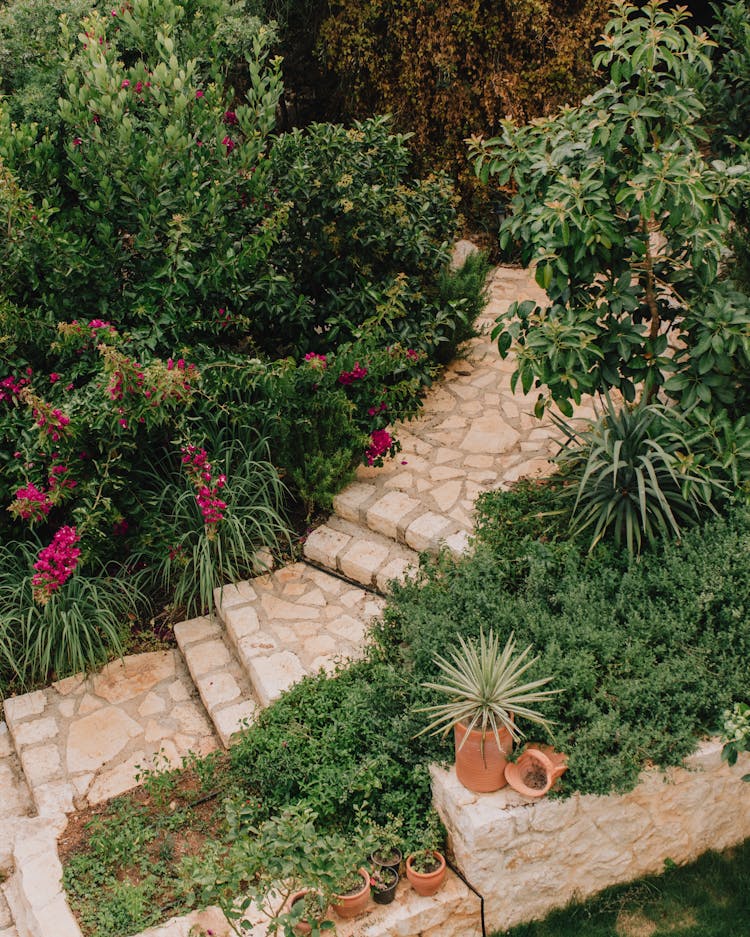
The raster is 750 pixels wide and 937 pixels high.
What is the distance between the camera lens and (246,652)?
20.0 ft

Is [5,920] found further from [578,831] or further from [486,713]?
[578,831]

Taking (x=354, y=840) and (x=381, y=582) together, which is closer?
(x=354, y=840)

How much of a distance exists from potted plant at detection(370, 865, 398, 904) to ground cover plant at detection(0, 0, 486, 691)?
95.7 inches

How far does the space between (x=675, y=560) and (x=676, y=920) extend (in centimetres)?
177

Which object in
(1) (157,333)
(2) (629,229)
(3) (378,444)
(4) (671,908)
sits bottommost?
(4) (671,908)

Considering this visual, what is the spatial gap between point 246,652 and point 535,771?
220 cm

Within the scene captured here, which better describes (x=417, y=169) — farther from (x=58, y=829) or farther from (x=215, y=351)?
(x=58, y=829)

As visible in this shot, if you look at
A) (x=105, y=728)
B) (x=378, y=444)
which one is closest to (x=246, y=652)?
(x=105, y=728)

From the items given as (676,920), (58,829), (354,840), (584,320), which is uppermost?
(584,320)

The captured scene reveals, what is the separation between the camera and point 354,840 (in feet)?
15.1

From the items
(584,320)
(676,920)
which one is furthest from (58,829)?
(584,320)

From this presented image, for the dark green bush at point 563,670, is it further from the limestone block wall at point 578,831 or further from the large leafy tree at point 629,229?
the large leafy tree at point 629,229

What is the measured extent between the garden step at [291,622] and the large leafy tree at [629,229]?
1914 mm

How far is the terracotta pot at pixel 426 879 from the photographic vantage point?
14.5 feet
